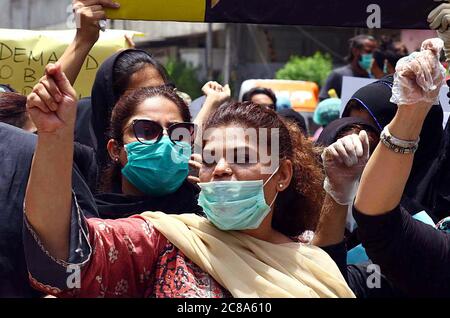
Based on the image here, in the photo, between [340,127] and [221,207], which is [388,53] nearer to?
[340,127]

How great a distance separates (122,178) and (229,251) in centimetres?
96

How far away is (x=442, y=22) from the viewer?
271cm

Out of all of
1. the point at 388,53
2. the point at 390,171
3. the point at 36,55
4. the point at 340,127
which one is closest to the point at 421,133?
the point at 340,127

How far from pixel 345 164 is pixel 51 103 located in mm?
1033

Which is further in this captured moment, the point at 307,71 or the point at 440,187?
the point at 307,71

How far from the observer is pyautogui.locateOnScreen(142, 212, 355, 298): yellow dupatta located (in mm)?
2260

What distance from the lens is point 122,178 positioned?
3.18 metres

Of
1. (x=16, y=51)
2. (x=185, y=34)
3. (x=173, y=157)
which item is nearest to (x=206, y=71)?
(x=185, y=34)

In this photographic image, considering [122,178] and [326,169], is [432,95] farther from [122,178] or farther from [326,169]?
[122,178]

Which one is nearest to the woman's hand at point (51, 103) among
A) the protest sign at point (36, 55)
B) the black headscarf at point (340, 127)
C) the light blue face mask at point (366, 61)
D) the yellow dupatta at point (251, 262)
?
the yellow dupatta at point (251, 262)

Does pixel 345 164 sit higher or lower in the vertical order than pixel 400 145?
lower

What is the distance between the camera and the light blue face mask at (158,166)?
2.98 meters

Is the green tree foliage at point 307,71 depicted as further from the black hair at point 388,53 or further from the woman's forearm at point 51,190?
the woman's forearm at point 51,190

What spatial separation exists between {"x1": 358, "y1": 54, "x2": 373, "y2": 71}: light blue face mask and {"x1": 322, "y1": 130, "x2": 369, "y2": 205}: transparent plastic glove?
500 centimetres
